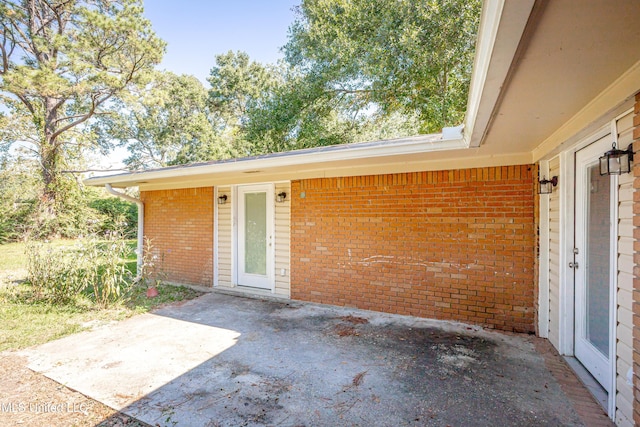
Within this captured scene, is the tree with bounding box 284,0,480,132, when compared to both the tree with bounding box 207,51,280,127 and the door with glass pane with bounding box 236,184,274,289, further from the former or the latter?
the tree with bounding box 207,51,280,127

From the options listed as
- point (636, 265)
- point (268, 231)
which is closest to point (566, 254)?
point (636, 265)

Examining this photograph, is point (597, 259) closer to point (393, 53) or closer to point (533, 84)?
point (533, 84)

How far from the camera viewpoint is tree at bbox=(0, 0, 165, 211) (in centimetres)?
1307

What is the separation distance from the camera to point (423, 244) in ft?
15.2

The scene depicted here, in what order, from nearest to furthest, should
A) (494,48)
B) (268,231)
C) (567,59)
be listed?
(494,48), (567,59), (268,231)

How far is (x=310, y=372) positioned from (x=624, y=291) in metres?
2.57

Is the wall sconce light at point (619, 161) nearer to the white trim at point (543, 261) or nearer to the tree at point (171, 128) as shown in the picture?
the white trim at point (543, 261)

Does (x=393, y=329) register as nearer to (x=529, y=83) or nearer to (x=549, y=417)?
(x=549, y=417)

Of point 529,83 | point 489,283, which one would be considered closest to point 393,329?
point 489,283

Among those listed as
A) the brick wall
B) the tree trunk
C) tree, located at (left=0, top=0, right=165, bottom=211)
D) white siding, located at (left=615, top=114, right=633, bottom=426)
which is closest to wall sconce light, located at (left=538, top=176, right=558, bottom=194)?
white siding, located at (left=615, top=114, right=633, bottom=426)

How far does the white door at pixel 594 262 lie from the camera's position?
2608mm

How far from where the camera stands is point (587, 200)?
3023 millimetres

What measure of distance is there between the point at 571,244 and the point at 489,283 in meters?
1.20

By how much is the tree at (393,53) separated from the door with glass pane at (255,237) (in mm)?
6232
